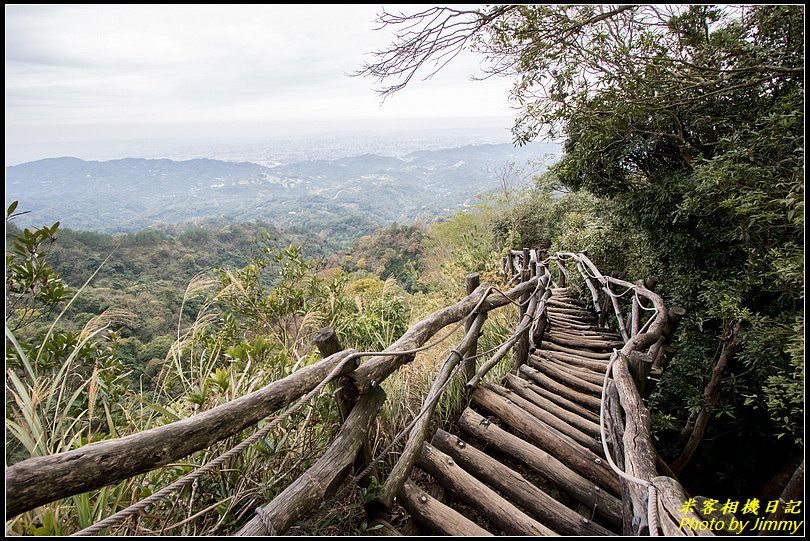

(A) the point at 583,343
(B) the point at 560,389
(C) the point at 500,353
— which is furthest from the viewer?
(A) the point at 583,343

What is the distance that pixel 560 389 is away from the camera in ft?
10.5

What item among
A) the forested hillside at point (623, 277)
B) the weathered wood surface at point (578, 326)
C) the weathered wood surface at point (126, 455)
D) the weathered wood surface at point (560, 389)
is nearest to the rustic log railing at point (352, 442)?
the weathered wood surface at point (126, 455)

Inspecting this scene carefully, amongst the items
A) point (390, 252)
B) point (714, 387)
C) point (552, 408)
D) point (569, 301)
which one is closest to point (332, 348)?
point (552, 408)

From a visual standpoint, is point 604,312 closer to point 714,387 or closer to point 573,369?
point 573,369

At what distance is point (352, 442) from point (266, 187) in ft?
371

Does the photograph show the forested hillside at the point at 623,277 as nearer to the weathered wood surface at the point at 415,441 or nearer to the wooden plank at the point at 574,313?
the weathered wood surface at the point at 415,441

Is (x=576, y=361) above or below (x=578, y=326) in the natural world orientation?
above

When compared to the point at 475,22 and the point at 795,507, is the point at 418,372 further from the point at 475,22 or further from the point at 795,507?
the point at 475,22

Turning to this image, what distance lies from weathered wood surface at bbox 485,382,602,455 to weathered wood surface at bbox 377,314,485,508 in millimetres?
589

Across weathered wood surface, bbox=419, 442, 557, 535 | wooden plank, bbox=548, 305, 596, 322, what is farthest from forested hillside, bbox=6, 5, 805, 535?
wooden plank, bbox=548, 305, 596, 322

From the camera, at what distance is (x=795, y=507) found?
5.97 feet

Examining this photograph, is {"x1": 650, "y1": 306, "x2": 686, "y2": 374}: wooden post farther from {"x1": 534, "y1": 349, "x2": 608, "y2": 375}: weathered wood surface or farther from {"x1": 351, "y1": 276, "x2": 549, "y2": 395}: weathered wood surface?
{"x1": 351, "y1": 276, "x2": 549, "y2": 395}: weathered wood surface

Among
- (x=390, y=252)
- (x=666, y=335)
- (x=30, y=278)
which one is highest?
(x=30, y=278)

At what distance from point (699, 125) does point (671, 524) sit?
3.80m
